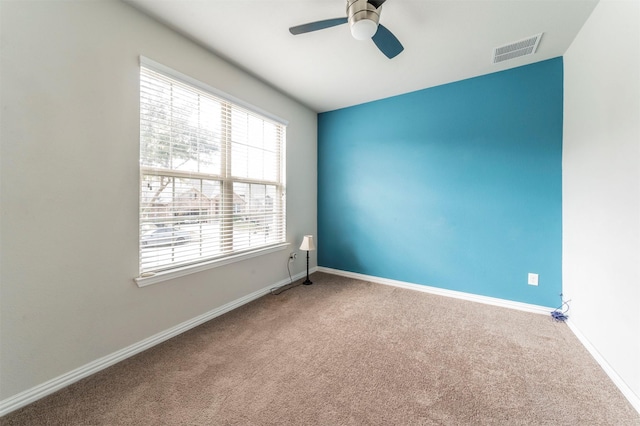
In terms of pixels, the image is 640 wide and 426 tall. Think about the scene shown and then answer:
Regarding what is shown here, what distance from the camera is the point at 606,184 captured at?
1621 mm

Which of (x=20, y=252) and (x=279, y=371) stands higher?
(x=20, y=252)

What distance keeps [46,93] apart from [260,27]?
5.00 feet

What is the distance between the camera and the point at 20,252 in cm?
129

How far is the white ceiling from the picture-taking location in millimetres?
1716

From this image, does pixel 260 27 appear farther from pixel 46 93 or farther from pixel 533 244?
pixel 533 244

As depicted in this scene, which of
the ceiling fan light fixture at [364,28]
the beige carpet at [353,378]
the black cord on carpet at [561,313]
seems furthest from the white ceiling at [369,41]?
the beige carpet at [353,378]

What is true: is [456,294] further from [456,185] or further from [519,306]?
[456,185]

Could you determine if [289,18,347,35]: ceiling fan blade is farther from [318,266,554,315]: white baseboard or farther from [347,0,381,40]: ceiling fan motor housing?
[318,266,554,315]: white baseboard

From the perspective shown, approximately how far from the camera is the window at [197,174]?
186 cm

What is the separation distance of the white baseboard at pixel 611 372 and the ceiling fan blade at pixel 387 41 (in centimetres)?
265

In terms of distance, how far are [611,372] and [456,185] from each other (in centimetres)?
194

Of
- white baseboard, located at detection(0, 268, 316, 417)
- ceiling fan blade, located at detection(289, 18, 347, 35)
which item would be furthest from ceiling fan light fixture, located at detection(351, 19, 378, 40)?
white baseboard, located at detection(0, 268, 316, 417)

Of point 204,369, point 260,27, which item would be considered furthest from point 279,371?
point 260,27

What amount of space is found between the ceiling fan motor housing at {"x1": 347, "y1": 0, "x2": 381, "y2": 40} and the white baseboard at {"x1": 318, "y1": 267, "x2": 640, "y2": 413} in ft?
8.92
